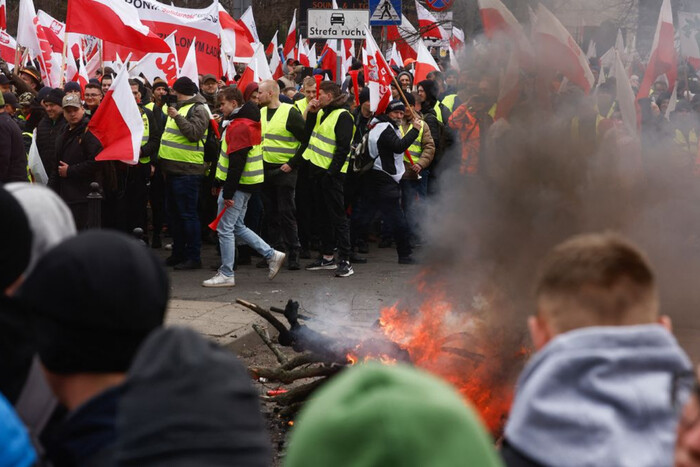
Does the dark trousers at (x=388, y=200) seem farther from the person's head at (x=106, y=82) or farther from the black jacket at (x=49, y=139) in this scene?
the person's head at (x=106, y=82)

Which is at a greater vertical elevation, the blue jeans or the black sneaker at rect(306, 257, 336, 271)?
the blue jeans

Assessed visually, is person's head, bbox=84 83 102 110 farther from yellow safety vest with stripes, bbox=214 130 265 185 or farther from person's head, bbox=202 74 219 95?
person's head, bbox=202 74 219 95

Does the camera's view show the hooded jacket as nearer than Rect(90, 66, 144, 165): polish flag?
Yes

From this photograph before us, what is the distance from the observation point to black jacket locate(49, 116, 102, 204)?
916 centimetres

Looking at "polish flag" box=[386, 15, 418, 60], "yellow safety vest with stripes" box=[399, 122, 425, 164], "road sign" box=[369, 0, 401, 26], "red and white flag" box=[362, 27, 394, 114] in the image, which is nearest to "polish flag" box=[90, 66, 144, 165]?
"red and white flag" box=[362, 27, 394, 114]

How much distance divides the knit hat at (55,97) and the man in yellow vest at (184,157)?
1204 mm

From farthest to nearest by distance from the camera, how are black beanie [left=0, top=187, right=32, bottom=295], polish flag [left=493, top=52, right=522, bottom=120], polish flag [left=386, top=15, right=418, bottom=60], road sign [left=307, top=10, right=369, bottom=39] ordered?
polish flag [left=386, top=15, right=418, bottom=60] → road sign [left=307, top=10, right=369, bottom=39] → polish flag [left=493, top=52, right=522, bottom=120] → black beanie [left=0, top=187, right=32, bottom=295]

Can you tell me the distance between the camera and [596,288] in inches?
76.1

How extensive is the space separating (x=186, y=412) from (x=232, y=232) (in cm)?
875

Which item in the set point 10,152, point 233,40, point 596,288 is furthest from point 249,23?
point 596,288

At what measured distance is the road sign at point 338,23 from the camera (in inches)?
555

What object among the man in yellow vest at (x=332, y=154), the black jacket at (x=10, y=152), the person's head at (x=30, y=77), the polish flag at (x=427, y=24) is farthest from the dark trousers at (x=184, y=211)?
the polish flag at (x=427, y=24)

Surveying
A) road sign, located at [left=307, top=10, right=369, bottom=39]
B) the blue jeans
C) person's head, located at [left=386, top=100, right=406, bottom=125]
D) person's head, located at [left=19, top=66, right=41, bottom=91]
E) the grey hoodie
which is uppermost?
the grey hoodie

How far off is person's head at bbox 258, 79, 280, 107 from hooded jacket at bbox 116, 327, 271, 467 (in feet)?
30.5
